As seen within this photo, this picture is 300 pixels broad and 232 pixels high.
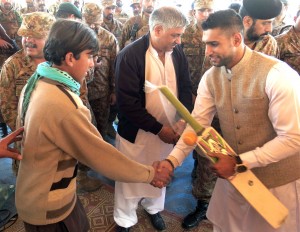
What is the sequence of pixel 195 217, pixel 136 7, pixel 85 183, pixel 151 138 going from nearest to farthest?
pixel 151 138 → pixel 195 217 → pixel 85 183 → pixel 136 7

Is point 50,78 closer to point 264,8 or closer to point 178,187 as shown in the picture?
point 264,8

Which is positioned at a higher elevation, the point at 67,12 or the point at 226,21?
the point at 226,21

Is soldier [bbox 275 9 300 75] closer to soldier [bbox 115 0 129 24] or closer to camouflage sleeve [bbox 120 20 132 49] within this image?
camouflage sleeve [bbox 120 20 132 49]

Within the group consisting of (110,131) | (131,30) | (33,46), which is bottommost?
(110,131)

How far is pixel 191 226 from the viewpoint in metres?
2.38

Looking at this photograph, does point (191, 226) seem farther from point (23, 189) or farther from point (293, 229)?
point (23, 189)

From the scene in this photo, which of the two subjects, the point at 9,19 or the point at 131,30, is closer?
the point at 131,30

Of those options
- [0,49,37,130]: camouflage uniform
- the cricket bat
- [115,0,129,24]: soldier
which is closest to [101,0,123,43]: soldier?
[115,0,129,24]: soldier

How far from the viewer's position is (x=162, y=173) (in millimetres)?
1611

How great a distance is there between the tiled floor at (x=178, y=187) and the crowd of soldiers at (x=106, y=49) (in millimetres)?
145

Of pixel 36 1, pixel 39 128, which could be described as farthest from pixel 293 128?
pixel 36 1

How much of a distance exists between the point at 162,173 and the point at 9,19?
4172 millimetres

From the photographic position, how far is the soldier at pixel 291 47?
3002 mm

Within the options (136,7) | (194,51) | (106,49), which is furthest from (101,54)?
(136,7)
